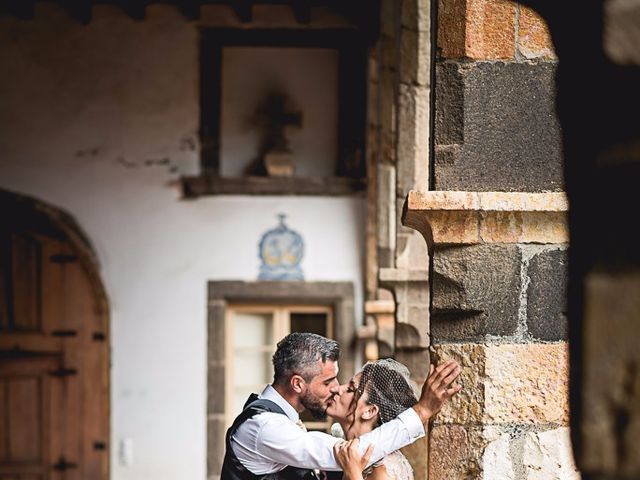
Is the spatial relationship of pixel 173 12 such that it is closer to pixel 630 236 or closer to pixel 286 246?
pixel 286 246

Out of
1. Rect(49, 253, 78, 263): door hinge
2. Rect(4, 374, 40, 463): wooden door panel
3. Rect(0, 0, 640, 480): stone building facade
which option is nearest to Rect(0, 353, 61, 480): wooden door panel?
Rect(4, 374, 40, 463): wooden door panel

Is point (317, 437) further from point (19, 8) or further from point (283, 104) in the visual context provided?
point (19, 8)

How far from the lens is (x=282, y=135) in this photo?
27.6 feet

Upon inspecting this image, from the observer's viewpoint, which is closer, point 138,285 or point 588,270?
point 588,270

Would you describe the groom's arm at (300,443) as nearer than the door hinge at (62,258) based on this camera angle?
Yes

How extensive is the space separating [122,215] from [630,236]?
765cm

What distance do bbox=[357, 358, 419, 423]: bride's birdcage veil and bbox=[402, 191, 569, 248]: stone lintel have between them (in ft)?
2.11

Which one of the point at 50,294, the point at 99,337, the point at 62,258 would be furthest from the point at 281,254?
the point at 50,294

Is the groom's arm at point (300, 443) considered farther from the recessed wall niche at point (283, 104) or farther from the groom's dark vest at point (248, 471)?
the recessed wall niche at point (283, 104)

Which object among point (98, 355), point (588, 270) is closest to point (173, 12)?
point (98, 355)

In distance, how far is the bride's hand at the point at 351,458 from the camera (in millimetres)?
2852

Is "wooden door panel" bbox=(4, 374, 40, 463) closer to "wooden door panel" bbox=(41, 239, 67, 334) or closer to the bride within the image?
"wooden door panel" bbox=(41, 239, 67, 334)

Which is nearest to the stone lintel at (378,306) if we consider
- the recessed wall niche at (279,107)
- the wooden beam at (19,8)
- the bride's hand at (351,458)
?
the recessed wall niche at (279,107)

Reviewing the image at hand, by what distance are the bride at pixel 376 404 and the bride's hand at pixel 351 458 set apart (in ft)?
0.60
